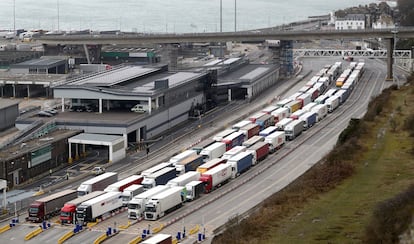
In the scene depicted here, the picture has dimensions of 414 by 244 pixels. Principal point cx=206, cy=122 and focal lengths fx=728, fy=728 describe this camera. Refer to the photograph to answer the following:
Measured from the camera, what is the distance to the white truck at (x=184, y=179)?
1495cm

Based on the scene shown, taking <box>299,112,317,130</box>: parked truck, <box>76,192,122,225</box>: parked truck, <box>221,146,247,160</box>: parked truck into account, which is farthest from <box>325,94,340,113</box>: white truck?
<box>76,192,122,225</box>: parked truck

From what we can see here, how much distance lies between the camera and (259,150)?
18016mm

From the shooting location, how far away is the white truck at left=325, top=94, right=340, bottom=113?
25.0 metres

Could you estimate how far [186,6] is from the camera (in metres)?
85.1

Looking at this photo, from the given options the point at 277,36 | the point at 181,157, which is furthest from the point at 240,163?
the point at 277,36

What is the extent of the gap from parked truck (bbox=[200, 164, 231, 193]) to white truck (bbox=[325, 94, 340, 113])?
9431 mm

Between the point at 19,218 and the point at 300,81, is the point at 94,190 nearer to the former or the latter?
the point at 19,218

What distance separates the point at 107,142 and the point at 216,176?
12.6 feet

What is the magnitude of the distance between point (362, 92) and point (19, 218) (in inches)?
710

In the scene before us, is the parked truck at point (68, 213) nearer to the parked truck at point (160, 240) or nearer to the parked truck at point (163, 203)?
the parked truck at point (163, 203)

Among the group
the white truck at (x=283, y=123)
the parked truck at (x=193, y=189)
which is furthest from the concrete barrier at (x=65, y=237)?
the white truck at (x=283, y=123)

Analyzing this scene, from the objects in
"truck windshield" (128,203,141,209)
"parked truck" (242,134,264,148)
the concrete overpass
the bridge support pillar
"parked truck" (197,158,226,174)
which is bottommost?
"truck windshield" (128,203,141,209)

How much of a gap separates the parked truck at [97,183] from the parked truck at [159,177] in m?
0.85

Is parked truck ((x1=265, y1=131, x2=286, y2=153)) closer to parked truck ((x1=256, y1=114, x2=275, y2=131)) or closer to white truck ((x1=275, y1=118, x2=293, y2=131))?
white truck ((x1=275, y1=118, x2=293, y2=131))
